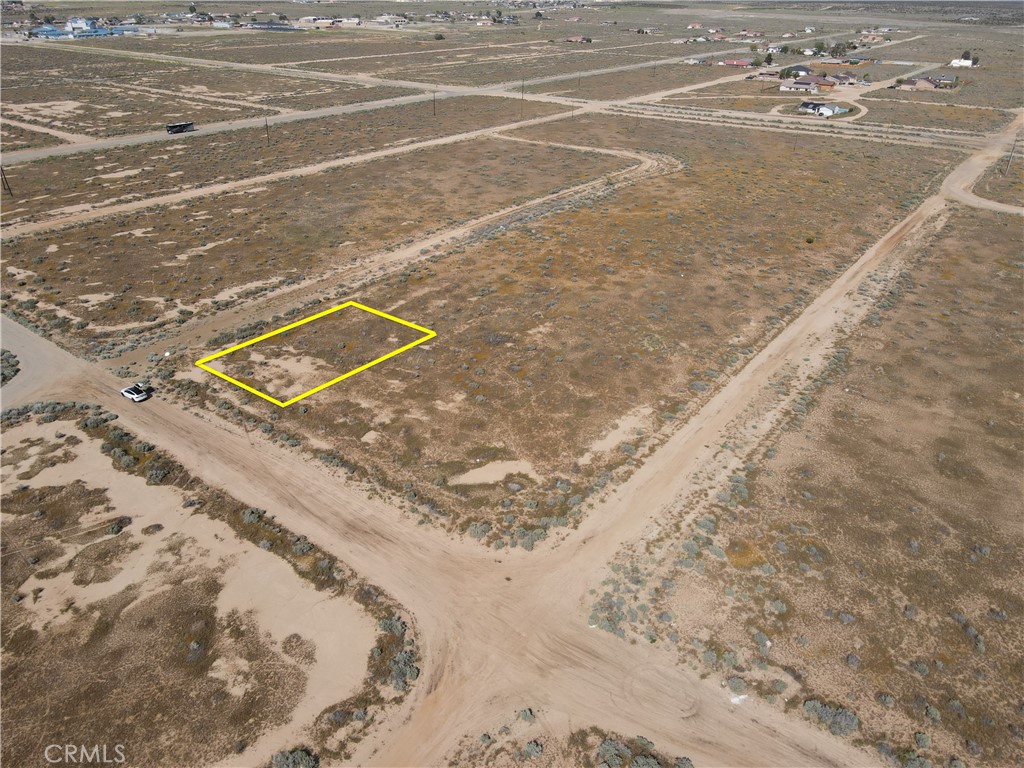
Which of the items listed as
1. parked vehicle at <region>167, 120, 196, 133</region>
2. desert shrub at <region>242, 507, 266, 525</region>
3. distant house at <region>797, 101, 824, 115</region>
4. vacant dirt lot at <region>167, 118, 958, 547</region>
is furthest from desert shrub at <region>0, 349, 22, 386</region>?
distant house at <region>797, 101, 824, 115</region>

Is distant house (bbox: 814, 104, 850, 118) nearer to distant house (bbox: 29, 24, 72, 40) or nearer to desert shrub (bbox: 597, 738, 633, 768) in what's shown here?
desert shrub (bbox: 597, 738, 633, 768)

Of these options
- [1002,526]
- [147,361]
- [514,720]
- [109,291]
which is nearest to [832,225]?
[1002,526]

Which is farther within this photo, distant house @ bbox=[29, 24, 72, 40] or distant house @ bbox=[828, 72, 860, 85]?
distant house @ bbox=[29, 24, 72, 40]

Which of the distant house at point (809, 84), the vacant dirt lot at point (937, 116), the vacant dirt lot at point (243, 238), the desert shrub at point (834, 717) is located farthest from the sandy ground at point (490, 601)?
the distant house at point (809, 84)

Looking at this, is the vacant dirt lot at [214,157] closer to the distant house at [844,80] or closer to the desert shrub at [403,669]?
the desert shrub at [403,669]

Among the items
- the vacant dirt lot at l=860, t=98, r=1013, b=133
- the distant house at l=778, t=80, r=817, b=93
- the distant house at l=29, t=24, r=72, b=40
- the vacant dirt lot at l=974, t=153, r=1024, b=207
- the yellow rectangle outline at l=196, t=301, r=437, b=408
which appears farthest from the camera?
the distant house at l=29, t=24, r=72, b=40

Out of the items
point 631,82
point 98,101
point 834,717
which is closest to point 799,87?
point 631,82
